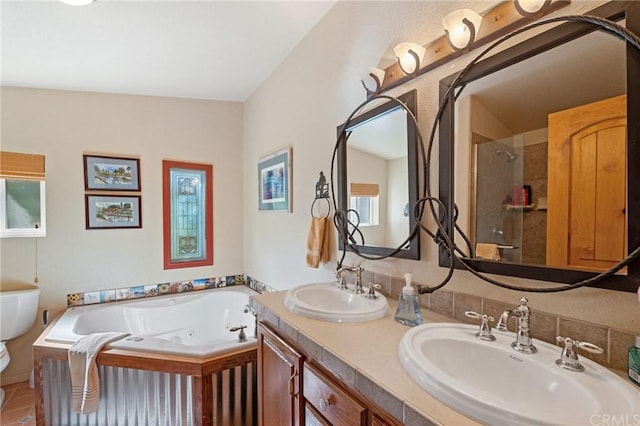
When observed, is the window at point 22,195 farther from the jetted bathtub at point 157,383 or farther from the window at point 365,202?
the window at point 365,202

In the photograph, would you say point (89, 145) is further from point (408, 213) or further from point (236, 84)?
point (408, 213)

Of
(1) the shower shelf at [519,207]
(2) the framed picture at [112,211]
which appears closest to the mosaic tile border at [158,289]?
(2) the framed picture at [112,211]

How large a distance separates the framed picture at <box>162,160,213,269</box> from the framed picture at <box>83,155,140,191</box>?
26 cm

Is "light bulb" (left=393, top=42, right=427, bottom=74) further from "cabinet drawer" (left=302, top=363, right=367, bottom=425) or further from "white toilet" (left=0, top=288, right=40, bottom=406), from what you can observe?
"white toilet" (left=0, top=288, right=40, bottom=406)

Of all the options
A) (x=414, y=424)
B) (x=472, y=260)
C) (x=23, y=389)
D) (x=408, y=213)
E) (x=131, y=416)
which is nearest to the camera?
(x=414, y=424)

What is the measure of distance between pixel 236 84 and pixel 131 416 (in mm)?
2683

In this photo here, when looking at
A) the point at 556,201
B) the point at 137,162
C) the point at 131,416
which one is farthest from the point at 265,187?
the point at 556,201

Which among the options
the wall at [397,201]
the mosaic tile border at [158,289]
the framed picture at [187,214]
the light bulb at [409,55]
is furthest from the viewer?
the framed picture at [187,214]

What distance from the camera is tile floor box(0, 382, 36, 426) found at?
2.17 m

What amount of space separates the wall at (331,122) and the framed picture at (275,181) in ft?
0.27

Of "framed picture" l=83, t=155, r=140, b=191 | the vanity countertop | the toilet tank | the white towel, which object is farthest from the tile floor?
the vanity countertop

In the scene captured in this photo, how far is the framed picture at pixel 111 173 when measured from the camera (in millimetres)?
2799

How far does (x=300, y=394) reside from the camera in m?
1.14

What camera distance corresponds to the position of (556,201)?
90cm
